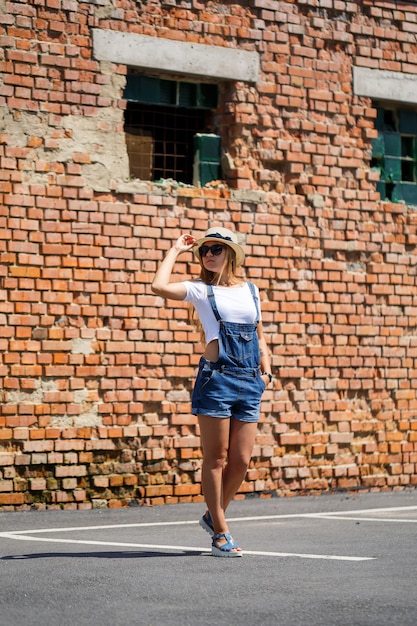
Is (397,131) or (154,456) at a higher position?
(397,131)

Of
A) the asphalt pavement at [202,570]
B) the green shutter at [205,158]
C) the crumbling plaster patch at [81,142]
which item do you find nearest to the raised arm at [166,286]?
the asphalt pavement at [202,570]

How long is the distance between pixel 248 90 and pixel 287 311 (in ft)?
6.79

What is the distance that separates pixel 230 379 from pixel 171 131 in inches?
191

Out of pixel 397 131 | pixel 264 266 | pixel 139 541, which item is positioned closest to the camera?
pixel 139 541

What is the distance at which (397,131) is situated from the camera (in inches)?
503

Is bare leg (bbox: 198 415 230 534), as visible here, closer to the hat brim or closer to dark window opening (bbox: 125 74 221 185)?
the hat brim

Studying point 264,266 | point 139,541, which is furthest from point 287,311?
point 139,541

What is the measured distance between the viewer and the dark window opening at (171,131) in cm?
1130

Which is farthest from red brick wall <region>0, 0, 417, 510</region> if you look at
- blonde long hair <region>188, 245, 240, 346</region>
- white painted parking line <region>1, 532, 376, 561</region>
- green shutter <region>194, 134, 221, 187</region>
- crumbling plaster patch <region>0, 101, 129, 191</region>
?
blonde long hair <region>188, 245, 240, 346</region>

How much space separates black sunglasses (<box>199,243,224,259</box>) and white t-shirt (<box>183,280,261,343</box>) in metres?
0.18

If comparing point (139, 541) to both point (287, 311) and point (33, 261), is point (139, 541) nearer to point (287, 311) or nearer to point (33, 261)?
point (33, 261)

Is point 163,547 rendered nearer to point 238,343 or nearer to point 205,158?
point 238,343

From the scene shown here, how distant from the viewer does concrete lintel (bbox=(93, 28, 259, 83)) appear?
35.4 feet

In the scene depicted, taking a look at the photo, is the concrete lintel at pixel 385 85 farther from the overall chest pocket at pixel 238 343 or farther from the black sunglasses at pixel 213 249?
the overall chest pocket at pixel 238 343
